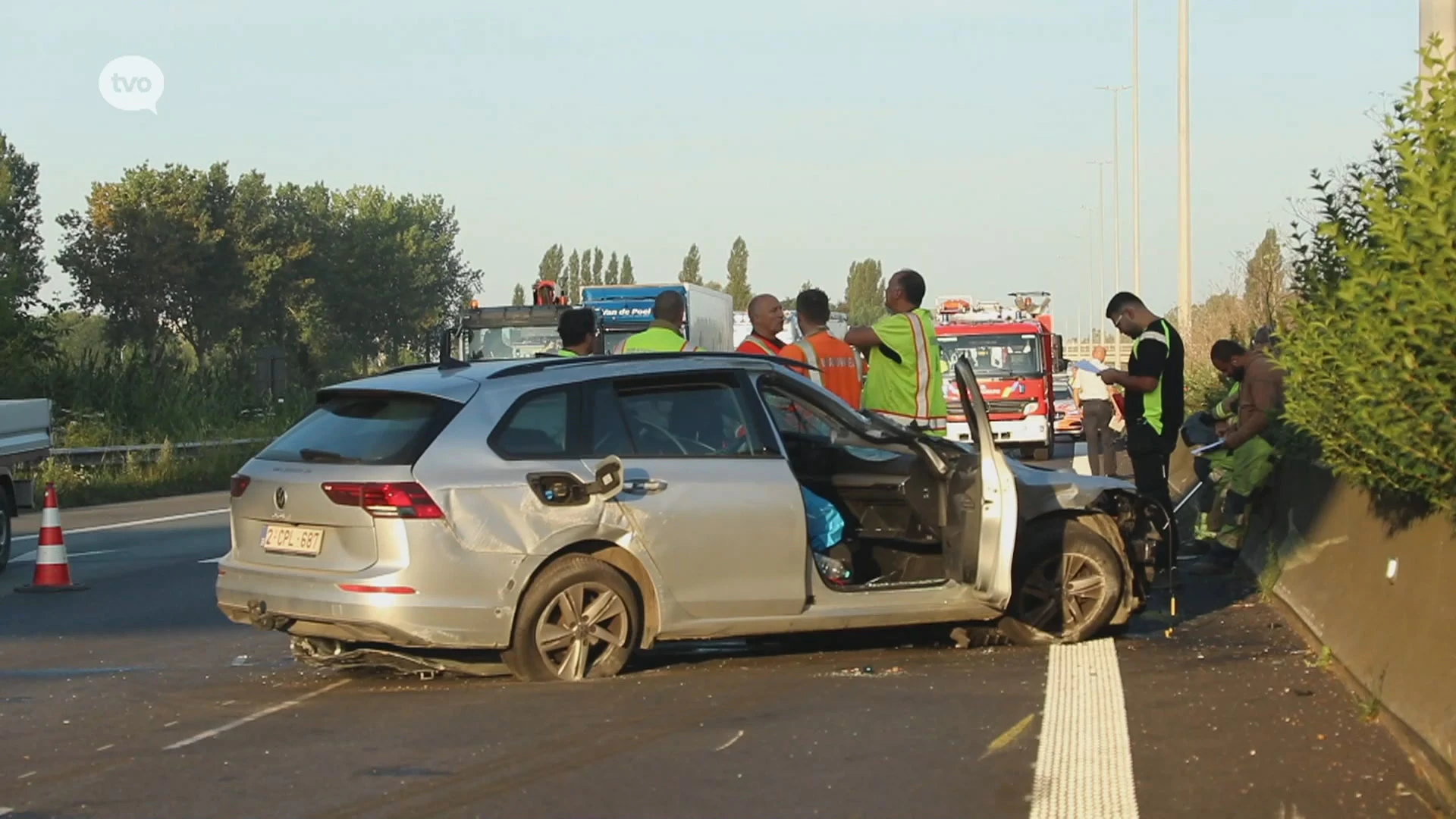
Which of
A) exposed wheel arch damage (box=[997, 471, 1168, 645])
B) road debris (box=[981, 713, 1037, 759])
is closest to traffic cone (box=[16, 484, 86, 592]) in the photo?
exposed wheel arch damage (box=[997, 471, 1168, 645])

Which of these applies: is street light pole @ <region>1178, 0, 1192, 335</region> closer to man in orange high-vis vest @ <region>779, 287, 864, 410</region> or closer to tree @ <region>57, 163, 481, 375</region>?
man in orange high-vis vest @ <region>779, 287, 864, 410</region>

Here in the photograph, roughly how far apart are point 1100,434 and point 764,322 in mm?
12859

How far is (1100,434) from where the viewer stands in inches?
961

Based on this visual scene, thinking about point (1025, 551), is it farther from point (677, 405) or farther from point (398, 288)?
point (398, 288)

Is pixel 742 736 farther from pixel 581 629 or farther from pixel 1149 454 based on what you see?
pixel 1149 454

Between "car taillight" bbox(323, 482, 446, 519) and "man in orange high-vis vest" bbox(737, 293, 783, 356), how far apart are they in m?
4.04

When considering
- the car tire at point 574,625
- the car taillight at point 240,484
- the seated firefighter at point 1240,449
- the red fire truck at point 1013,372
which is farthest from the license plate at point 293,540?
the red fire truck at point 1013,372

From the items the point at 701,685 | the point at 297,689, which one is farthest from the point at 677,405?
the point at 297,689

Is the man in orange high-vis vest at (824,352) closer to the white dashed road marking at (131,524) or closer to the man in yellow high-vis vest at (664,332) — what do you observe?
the man in yellow high-vis vest at (664,332)

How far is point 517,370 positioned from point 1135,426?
14.7 ft

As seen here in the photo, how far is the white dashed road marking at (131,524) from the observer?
2025 centimetres

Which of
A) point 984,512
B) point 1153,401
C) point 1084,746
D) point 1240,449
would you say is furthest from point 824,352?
point 1084,746

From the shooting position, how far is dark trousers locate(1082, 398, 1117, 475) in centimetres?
2409

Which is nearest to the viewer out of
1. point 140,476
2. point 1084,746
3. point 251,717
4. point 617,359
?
point 1084,746
